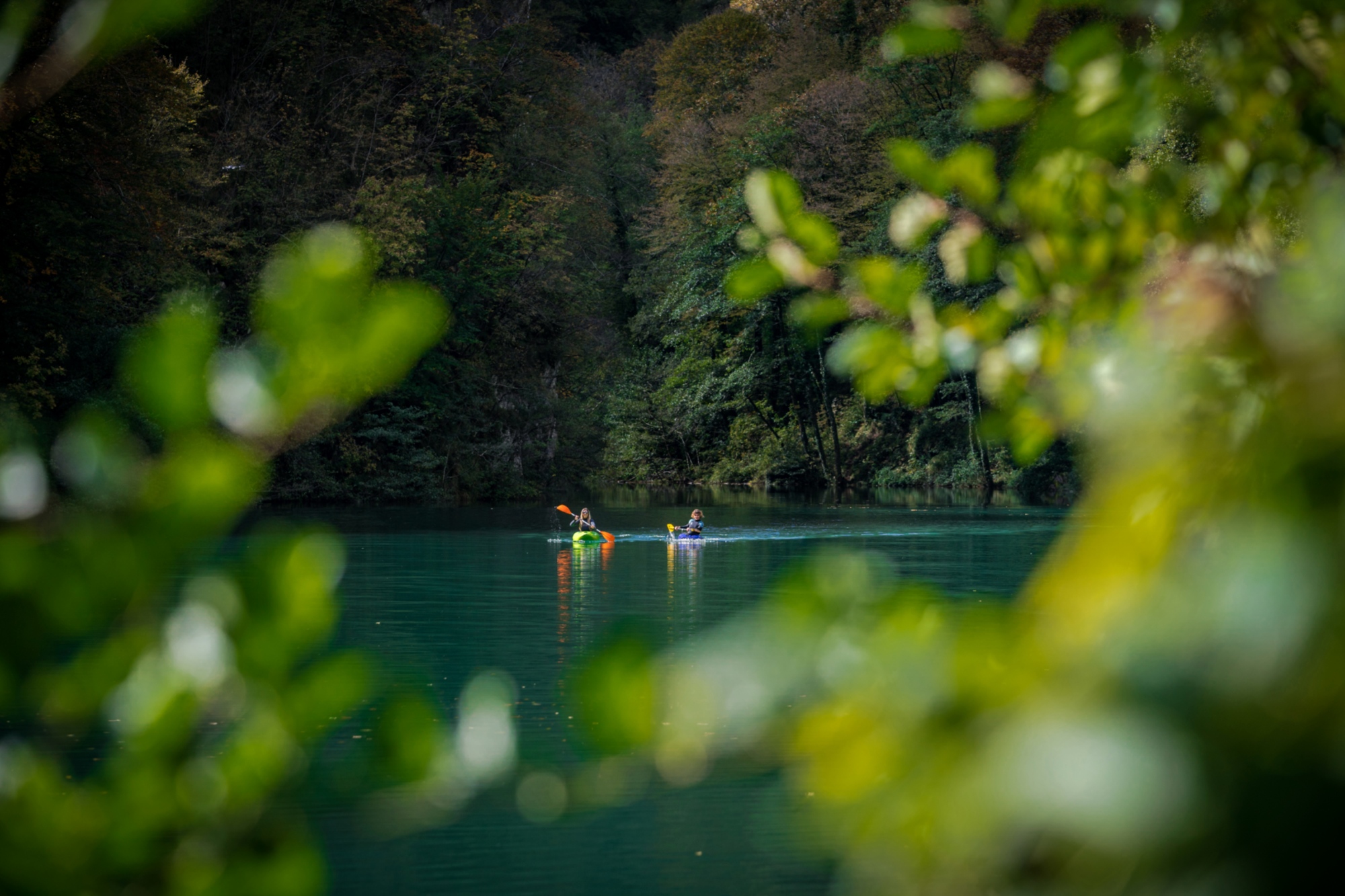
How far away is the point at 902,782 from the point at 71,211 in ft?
73.9

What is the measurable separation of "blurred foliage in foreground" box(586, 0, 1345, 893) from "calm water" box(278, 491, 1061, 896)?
20cm

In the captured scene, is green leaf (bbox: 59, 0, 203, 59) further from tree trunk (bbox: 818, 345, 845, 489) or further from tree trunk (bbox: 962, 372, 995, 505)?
tree trunk (bbox: 818, 345, 845, 489)

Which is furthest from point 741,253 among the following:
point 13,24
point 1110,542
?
point 1110,542

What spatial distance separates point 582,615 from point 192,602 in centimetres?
1511

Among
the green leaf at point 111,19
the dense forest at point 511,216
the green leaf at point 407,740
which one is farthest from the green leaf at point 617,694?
the dense forest at point 511,216

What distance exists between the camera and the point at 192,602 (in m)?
0.80

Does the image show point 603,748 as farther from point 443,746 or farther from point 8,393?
point 8,393

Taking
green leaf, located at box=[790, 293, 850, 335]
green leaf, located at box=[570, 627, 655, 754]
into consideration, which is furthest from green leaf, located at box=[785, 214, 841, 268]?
green leaf, located at box=[570, 627, 655, 754]

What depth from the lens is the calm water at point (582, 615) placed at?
23.0 ft

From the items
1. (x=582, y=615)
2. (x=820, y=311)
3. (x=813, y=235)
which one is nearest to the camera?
(x=813, y=235)

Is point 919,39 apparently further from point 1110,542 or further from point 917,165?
point 1110,542

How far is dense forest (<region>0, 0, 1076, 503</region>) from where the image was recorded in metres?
22.2

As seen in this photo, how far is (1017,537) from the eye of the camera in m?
25.2

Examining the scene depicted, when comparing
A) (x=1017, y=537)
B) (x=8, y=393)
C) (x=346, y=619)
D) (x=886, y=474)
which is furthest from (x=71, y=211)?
(x=886, y=474)
